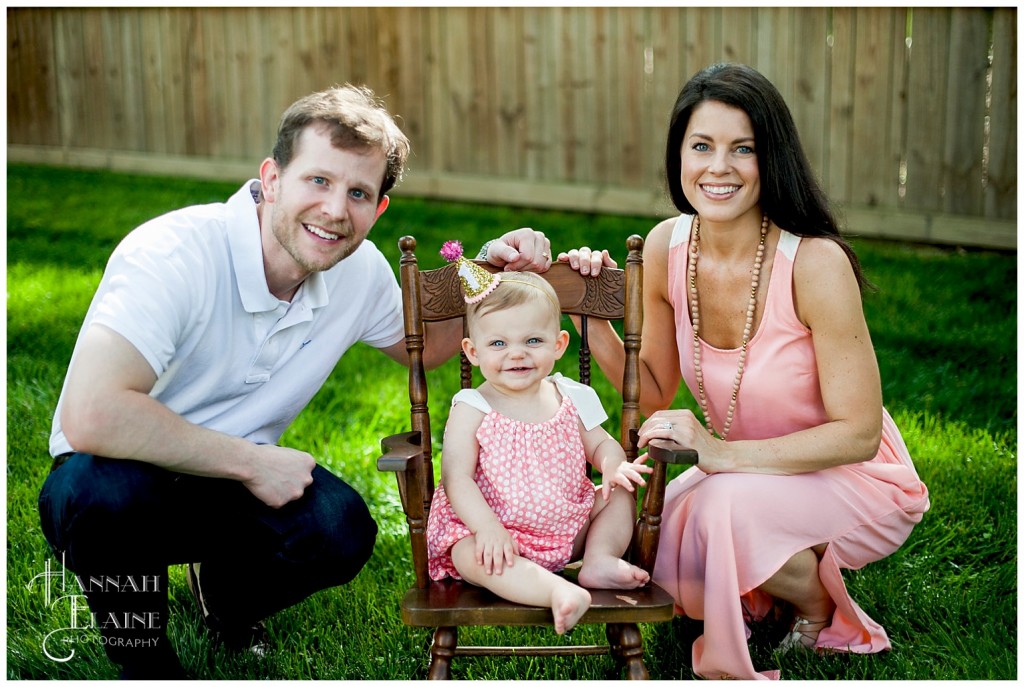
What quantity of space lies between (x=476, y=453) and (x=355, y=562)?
0.46 m

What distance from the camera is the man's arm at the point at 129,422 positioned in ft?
8.29

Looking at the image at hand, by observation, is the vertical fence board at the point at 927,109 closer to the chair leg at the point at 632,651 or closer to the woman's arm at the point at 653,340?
the woman's arm at the point at 653,340

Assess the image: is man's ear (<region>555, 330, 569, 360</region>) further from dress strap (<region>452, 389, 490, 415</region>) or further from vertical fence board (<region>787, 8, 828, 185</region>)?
vertical fence board (<region>787, 8, 828, 185</region>)

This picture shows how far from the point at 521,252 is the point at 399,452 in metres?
0.71

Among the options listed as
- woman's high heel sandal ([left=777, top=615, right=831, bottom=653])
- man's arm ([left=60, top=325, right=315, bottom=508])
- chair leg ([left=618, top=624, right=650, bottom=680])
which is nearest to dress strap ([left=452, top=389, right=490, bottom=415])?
man's arm ([left=60, top=325, right=315, bottom=508])

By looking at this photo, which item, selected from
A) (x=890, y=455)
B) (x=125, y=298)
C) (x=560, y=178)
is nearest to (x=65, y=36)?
(x=560, y=178)

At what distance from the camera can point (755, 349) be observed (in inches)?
116

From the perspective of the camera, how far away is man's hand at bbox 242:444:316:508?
8.95 ft

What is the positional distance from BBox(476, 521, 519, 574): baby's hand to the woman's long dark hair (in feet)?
3.57

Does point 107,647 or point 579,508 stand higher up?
point 579,508

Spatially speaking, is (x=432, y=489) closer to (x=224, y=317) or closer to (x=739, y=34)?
(x=224, y=317)

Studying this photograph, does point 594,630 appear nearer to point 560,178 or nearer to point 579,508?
point 579,508

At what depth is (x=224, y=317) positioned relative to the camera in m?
2.80

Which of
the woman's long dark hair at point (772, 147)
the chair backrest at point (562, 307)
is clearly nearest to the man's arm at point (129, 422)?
the chair backrest at point (562, 307)
